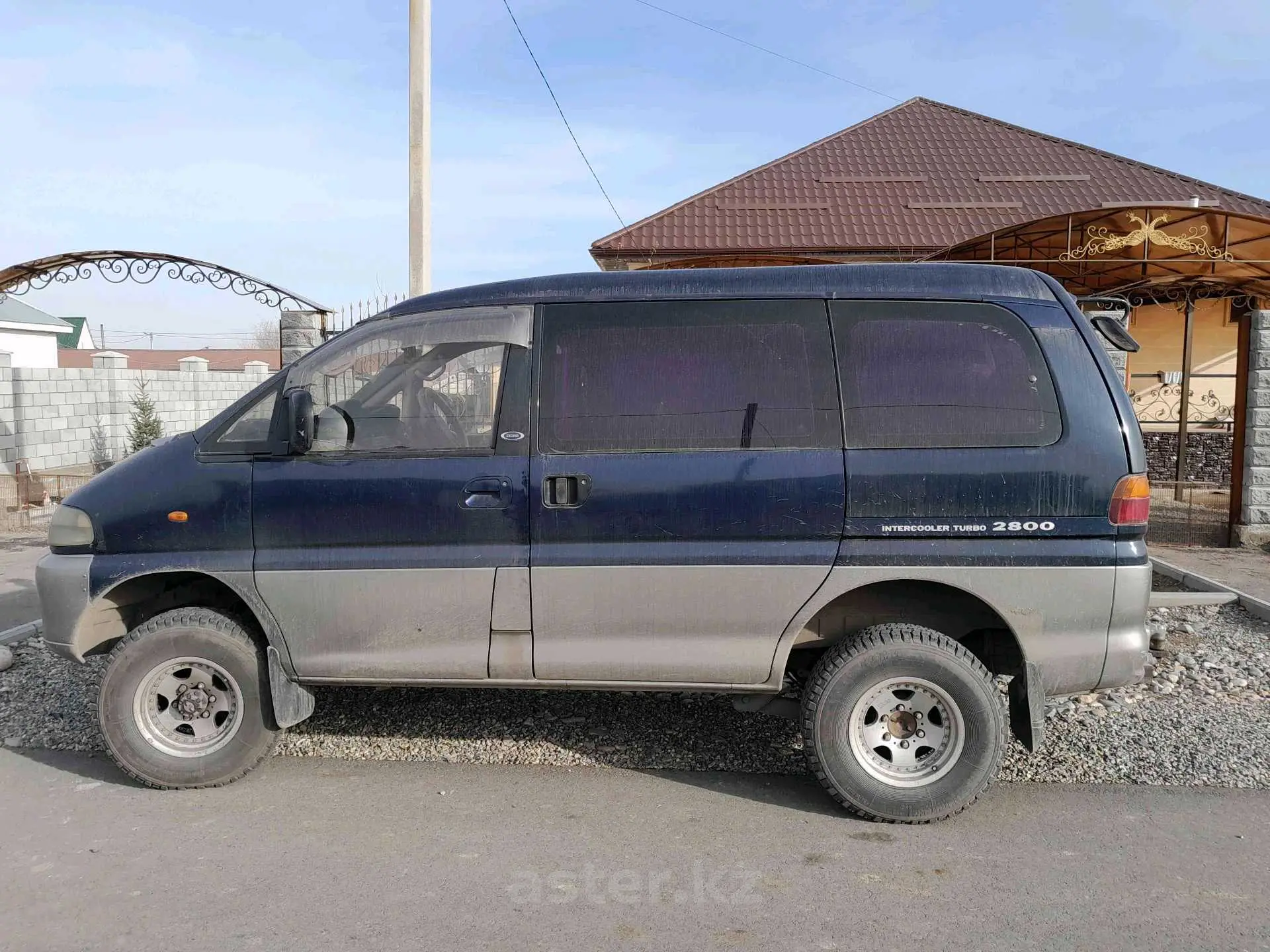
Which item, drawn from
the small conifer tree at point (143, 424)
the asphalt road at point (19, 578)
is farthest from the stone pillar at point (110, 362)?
the asphalt road at point (19, 578)

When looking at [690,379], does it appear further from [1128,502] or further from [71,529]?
[71,529]

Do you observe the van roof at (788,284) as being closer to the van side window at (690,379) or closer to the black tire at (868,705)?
the van side window at (690,379)

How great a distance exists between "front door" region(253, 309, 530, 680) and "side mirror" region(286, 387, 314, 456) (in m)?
0.06

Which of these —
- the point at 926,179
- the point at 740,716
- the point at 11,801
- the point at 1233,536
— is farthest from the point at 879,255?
the point at 11,801

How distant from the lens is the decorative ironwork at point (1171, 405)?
16719 millimetres

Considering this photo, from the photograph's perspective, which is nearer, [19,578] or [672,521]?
[672,521]

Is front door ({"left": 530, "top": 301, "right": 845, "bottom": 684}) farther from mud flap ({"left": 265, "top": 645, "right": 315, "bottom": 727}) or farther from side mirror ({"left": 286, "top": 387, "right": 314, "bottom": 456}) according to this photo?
mud flap ({"left": 265, "top": 645, "right": 315, "bottom": 727})

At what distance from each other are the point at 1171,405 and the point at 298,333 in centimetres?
1415

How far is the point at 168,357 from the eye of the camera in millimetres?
65625

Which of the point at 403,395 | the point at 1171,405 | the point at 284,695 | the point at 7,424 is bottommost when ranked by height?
the point at 284,695

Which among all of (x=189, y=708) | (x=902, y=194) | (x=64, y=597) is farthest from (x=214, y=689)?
(x=902, y=194)

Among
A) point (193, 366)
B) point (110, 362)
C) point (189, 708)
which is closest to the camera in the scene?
point (189, 708)

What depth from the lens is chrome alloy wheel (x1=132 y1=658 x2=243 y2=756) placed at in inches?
172

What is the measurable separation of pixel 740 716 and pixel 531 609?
1.63 meters
